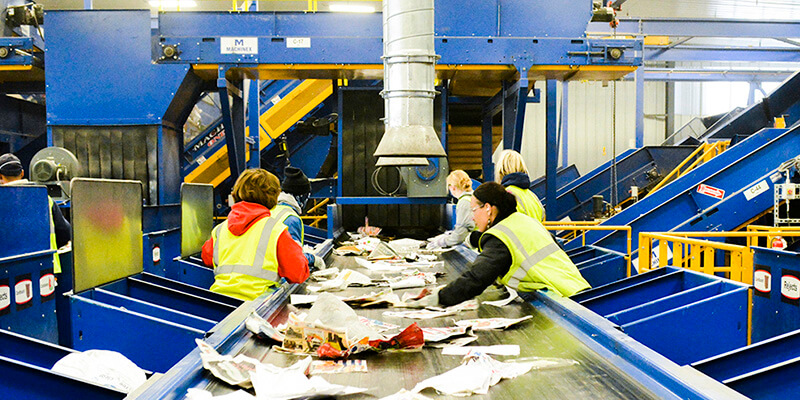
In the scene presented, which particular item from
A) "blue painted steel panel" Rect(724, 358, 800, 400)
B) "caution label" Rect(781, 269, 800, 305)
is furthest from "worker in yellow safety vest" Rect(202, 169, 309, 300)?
"caution label" Rect(781, 269, 800, 305)

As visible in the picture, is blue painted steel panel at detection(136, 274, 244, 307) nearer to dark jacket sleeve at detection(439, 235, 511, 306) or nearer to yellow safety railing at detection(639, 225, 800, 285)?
dark jacket sleeve at detection(439, 235, 511, 306)

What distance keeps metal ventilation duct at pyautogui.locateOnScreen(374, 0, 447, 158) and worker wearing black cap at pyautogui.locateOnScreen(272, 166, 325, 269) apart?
0.89 meters

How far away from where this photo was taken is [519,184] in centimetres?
489

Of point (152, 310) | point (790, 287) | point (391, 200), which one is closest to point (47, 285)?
point (152, 310)

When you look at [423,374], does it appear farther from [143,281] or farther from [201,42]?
[201,42]

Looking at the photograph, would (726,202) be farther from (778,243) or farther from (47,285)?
(47,285)

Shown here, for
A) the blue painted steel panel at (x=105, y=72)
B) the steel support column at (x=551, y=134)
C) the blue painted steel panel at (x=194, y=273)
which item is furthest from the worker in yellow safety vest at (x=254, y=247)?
the steel support column at (x=551, y=134)

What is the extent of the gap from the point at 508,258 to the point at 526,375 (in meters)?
1.16

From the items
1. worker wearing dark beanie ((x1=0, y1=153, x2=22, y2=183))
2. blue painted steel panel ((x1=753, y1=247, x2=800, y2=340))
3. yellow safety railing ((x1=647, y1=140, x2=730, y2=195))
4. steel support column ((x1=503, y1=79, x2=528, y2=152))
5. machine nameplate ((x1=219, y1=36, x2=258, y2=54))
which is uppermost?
machine nameplate ((x1=219, y1=36, x2=258, y2=54))

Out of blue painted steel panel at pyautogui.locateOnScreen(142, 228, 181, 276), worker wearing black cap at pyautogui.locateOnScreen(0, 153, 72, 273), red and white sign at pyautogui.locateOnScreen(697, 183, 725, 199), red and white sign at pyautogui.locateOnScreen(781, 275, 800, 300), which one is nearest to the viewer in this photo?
red and white sign at pyautogui.locateOnScreen(781, 275, 800, 300)

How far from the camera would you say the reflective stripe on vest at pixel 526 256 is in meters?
3.50

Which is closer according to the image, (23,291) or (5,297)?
(5,297)

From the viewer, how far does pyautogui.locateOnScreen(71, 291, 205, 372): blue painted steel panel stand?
2.95 meters

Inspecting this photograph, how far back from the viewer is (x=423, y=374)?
2.38 m
